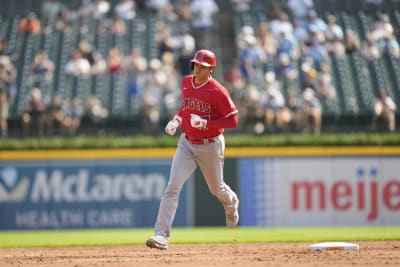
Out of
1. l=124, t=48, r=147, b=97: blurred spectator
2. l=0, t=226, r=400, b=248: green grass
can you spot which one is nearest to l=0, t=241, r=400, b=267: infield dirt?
l=0, t=226, r=400, b=248: green grass

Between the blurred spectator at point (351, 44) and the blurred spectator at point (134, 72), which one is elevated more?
the blurred spectator at point (351, 44)

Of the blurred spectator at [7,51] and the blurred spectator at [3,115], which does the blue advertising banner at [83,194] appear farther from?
the blurred spectator at [7,51]

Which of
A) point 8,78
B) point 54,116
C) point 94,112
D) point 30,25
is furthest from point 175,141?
point 30,25

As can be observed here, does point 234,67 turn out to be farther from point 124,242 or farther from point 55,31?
point 124,242

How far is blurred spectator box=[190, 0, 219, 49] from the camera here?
81.9 ft

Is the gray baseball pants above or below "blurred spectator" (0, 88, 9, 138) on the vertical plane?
below

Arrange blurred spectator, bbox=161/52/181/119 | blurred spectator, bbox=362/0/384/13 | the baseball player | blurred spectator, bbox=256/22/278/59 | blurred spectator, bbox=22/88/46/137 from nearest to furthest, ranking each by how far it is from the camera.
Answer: the baseball player → blurred spectator, bbox=22/88/46/137 → blurred spectator, bbox=161/52/181/119 → blurred spectator, bbox=256/22/278/59 → blurred spectator, bbox=362/0/384/13

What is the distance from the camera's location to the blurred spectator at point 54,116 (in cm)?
2080

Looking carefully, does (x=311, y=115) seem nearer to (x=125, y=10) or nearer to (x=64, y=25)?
(x=125, y=10)

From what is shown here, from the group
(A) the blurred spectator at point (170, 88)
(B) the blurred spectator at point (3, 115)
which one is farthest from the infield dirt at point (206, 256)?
(A) the blurred spectator at point (170, 88)

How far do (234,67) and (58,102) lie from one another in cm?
475

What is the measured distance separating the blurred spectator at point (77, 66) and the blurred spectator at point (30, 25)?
6.73ft

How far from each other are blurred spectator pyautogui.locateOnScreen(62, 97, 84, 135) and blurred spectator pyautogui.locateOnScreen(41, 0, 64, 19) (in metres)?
4.73

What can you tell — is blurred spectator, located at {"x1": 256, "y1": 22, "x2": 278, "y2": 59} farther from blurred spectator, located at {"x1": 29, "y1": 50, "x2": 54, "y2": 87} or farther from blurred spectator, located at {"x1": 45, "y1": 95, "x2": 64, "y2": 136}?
blurred spectator, located at {"x1": 45, "y1": 95, "x2": 64, "y2": 136}
